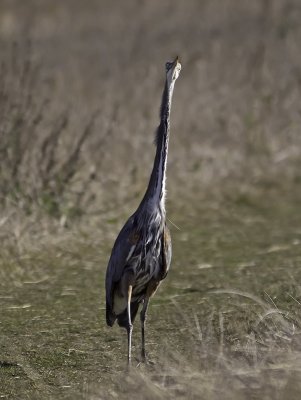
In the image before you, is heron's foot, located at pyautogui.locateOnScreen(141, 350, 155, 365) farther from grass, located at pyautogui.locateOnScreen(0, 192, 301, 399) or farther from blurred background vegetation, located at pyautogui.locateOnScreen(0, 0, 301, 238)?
blurred background vegetation, located at pyautogui.locateOnScreen(0, 0, 301, 238)

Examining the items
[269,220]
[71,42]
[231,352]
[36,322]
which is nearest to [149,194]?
[231,352]

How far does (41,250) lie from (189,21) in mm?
6996

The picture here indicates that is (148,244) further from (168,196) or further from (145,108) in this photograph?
(145,108)

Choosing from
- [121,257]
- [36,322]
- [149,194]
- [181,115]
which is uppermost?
[181,115]

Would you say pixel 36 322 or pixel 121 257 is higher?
pixel 121 257

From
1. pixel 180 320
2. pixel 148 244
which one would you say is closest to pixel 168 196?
pixel 180 320

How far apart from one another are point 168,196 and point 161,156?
4.80m

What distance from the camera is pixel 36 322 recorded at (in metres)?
6.56

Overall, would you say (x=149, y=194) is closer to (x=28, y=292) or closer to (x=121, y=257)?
(x=121, y=257)

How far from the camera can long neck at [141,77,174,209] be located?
543cm

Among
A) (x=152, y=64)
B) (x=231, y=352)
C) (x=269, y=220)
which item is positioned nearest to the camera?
(x=231, y=352)

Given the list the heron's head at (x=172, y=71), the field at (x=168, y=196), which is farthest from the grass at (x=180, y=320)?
the heron's head at (x=172, y=71)

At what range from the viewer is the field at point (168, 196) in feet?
17.6

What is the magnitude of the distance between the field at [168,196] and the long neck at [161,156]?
26.2 inches
